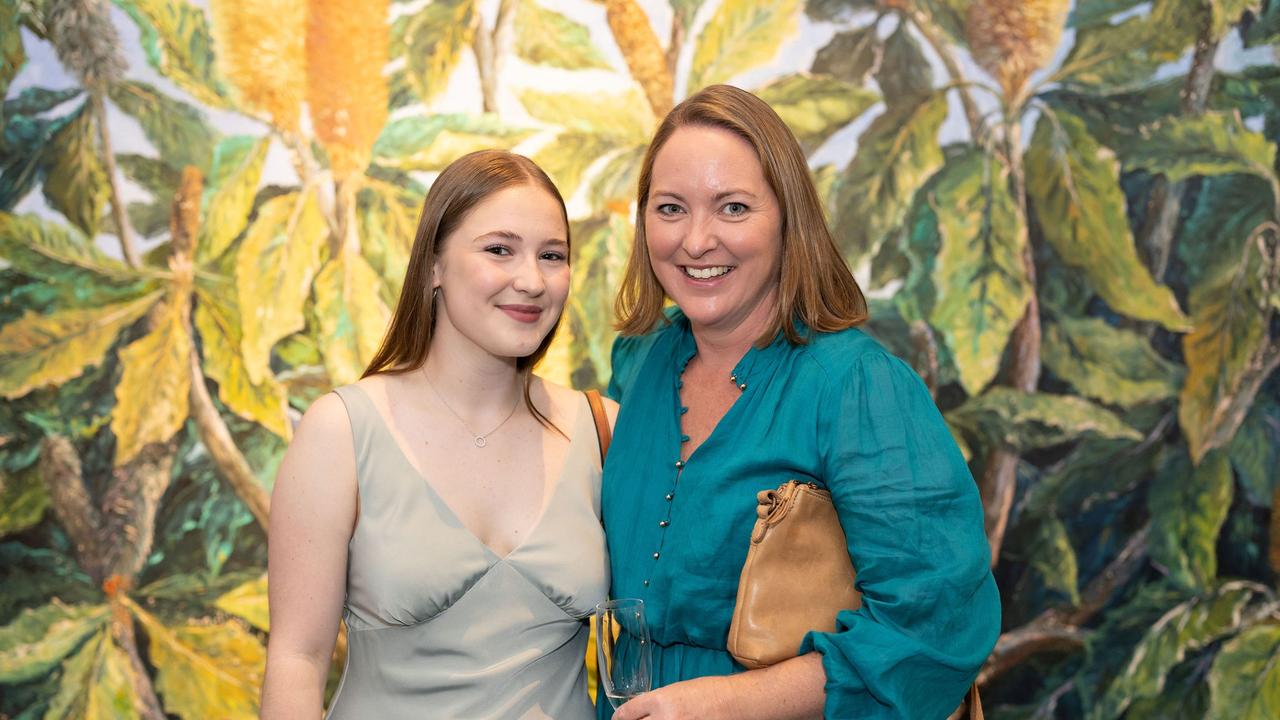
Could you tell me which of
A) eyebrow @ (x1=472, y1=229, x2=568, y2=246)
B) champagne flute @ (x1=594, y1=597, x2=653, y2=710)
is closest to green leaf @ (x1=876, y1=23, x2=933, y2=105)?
eyebrow @ (x1=472, y1=229, x2=568, y2=246)

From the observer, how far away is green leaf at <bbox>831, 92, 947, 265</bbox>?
419cm

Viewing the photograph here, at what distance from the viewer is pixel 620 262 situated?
4.21 meters

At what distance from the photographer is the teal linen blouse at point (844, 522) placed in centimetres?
183

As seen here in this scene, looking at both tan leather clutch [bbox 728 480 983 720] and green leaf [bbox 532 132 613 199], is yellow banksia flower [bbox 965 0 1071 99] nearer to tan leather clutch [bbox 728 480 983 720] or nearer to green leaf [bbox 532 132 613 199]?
green leaf [bbox 532 132 613 199]

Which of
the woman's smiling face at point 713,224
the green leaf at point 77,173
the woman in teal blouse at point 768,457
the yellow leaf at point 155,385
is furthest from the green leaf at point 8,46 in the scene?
the woman's smiling face at point 713,224

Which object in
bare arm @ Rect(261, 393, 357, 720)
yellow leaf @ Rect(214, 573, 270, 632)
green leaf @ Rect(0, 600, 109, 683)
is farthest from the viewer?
yellow leaf @ Rect(214, 573, 270, 632)

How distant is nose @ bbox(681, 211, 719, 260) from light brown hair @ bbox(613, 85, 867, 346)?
0.14m

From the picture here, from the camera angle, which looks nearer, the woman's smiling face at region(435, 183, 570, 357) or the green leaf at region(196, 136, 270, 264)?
Result: the woman's smiling face at region(435, 183, 570, 357)

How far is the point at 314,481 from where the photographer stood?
2088 mm

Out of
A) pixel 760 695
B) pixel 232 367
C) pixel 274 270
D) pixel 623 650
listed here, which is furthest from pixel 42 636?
pixel 760 695

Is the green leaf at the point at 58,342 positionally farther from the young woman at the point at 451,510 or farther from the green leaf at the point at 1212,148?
the green leaf at the point at 1212,148

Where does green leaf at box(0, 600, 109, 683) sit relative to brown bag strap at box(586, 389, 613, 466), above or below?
below

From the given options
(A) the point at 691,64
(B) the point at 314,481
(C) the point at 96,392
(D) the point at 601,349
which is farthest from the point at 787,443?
(C) the point at 96,392

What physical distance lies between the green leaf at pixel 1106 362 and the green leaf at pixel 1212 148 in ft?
2.07
